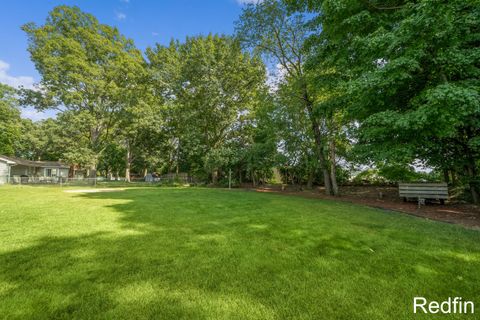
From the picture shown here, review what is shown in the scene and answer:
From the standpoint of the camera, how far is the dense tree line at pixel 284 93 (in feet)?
20.3

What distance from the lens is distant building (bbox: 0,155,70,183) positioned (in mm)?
23406

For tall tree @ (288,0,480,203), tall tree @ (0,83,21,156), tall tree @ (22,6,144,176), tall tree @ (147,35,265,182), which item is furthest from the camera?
tall tree @ (0,83,21,156)

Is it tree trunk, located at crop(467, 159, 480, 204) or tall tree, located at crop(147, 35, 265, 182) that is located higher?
tall tree, located at crop(147, 35, 265, 182)

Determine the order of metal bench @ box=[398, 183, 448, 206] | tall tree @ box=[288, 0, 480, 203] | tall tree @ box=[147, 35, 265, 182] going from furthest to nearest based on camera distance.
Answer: tall tree @ box=[147, 35, 265, 182] → metal bench @ box=[398, 183, 448, 206] → tall tree @ box=[288, 0, 480, 203]

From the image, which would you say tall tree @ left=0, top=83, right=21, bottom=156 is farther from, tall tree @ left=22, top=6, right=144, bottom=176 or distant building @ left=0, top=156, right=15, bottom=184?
tall tree @ left=22, top=6, right=144, bottom=176

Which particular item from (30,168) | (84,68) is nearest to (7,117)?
(30,168)

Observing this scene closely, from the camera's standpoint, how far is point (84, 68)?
22875mm

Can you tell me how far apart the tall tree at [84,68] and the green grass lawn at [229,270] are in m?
23.9

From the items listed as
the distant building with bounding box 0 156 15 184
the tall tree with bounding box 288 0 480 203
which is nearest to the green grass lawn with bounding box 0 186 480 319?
the tall tree with bounding box 288 0 480 203

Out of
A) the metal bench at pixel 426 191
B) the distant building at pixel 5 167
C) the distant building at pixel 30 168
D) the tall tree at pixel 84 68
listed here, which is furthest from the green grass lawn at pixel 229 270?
the distant building at pixel 30 168

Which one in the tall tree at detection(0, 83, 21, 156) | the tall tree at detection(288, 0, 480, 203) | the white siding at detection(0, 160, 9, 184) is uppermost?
the tall tree at detection(0, 83, 21, 156)

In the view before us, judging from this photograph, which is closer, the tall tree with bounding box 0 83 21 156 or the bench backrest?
the bench backrest

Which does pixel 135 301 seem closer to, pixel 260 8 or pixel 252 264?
pixel 252 264

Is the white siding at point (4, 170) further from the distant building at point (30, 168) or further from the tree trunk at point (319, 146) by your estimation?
the tree trunk at point (319, 146)
